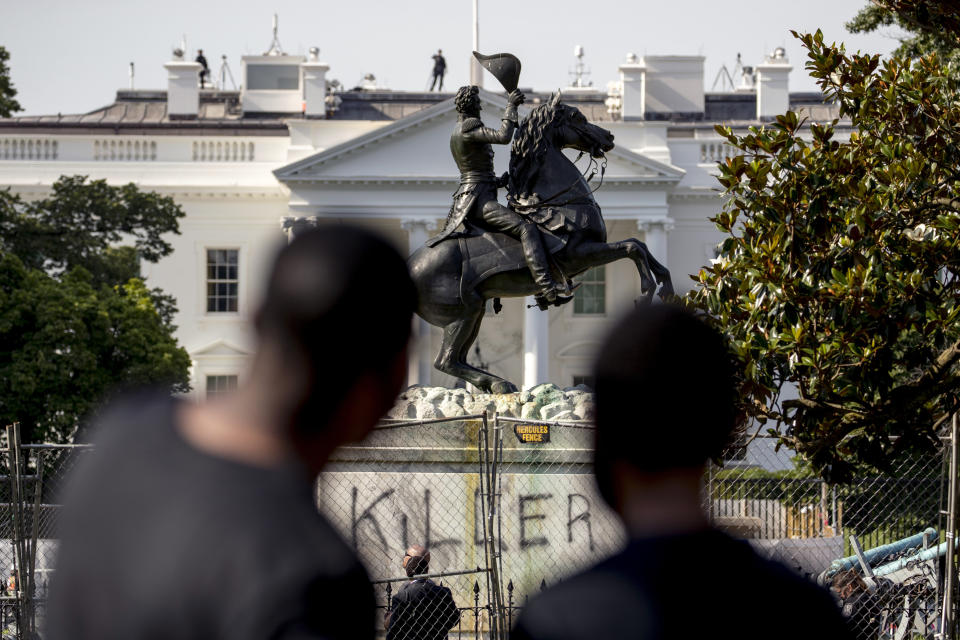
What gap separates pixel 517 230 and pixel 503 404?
1210mm

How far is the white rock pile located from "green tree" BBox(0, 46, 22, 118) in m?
14.9

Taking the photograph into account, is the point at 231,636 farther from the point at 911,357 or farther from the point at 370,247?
the point at 911,357

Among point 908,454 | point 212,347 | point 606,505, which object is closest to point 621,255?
point 908,454

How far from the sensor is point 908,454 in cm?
790

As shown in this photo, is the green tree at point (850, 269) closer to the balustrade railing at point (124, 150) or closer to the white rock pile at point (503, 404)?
the white rock pile at point (503, 404)

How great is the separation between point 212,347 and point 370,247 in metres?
40.6

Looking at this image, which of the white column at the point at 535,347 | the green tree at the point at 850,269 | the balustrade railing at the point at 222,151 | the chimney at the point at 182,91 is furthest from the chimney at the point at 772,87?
the green tree at the point at 850,269

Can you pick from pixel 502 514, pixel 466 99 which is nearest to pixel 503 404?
pixel 502 514

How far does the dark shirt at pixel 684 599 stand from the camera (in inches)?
76.0

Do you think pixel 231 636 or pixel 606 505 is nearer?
pixel 231 636

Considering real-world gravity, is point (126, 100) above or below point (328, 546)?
above

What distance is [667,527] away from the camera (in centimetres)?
209

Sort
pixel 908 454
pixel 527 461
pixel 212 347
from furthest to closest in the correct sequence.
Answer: pixel 212 347, pixel 527 461, pixel 908 454

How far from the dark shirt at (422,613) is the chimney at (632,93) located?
37.8 metres
